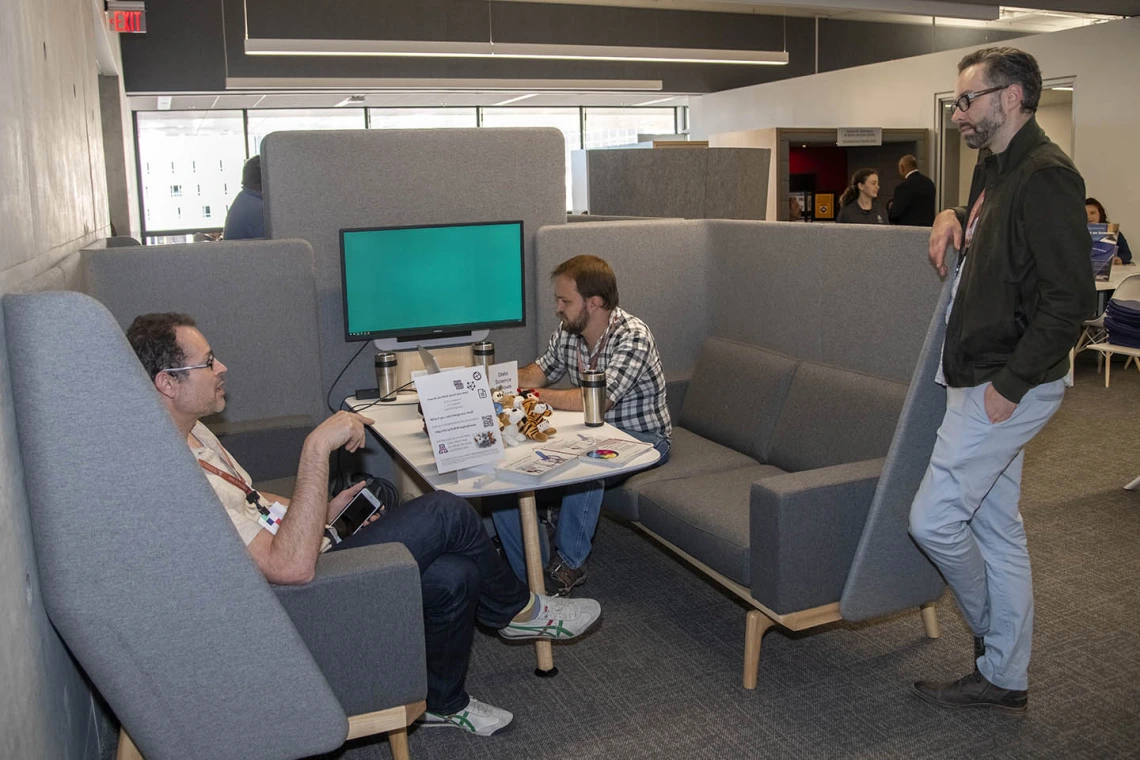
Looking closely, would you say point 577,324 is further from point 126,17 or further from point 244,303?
point 126,17

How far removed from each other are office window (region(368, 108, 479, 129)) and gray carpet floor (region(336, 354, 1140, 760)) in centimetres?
1120

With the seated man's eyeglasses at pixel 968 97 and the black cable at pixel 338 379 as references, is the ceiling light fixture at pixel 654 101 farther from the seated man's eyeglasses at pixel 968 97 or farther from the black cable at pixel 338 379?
Answer: the seated man's eyeglasses at pixel 968 97

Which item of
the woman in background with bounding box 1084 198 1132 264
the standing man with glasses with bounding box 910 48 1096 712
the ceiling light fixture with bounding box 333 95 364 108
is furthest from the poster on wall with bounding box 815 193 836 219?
the standing man with glasses with bounding box 910 48 1096 712

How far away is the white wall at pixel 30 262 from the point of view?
57.1 inches

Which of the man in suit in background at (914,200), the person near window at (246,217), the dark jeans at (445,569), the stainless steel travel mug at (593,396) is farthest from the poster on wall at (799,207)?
the dark jeans at (445,569)

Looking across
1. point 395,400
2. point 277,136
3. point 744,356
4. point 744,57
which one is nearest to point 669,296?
point 744,356

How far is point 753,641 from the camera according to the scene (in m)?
2.73

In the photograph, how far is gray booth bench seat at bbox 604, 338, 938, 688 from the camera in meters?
2.59

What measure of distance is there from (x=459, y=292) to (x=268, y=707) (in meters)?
2.12

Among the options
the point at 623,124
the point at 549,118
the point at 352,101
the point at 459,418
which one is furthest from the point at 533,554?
the point at 623,124

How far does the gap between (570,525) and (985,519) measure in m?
1.35

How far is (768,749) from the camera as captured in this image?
2455mm

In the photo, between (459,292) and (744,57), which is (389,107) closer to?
(744,57)

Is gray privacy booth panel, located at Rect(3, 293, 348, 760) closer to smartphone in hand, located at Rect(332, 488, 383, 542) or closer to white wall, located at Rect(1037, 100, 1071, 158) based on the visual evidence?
smartphone in hand, located at Rect(332, 488, 383, 542)
